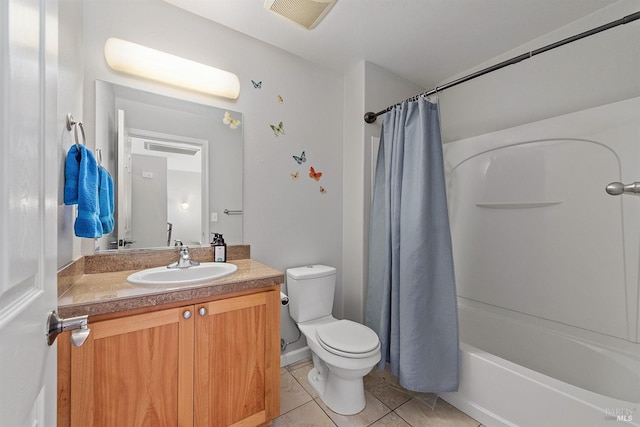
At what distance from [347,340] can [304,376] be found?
61cm

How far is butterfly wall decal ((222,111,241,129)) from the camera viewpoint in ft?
5.69

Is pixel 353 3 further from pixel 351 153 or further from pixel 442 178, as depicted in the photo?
pixel 442 178

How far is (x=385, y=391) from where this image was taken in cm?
170

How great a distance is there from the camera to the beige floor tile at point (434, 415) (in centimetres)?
144

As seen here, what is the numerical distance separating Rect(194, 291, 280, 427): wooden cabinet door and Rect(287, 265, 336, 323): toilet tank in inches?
19.3

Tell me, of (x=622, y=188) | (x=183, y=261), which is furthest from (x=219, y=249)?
(x=622, y=188)

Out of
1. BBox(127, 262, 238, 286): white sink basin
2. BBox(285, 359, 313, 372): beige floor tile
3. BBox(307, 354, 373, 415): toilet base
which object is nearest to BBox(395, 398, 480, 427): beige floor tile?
BBox(307, 354, 373, 415): toilet base

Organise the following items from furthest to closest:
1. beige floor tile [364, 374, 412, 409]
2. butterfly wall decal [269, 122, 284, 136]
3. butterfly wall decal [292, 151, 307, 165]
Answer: butterfly wall decal [292, 151, 307, 165] → butterfly wall decal [269, 122, 284, 136] → beige floor tile [364, 374, 412, 409]

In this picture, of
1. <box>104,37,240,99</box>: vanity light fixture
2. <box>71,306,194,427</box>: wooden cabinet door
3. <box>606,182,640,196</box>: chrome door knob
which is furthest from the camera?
<box>104,37,240,99</box>: vanity light fixture

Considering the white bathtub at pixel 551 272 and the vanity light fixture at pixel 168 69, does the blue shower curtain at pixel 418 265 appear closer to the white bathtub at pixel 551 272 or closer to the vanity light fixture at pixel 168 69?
the white bathtub at pixel 551 272

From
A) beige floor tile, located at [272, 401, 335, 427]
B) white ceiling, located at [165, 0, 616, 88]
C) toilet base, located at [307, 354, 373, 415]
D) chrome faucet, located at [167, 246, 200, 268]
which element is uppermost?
white ceiling, located at [165, 0, 616, 88]

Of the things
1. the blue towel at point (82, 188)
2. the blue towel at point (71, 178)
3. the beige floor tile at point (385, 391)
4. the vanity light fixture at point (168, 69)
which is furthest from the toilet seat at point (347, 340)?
the vanity light fixture at point (168, 69)

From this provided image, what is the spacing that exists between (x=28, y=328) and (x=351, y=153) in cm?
210

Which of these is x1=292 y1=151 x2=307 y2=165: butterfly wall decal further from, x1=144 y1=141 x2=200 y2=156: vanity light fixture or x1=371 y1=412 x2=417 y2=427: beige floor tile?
x1=371 y1=412 x2=417 y2=427: beige floor tile
